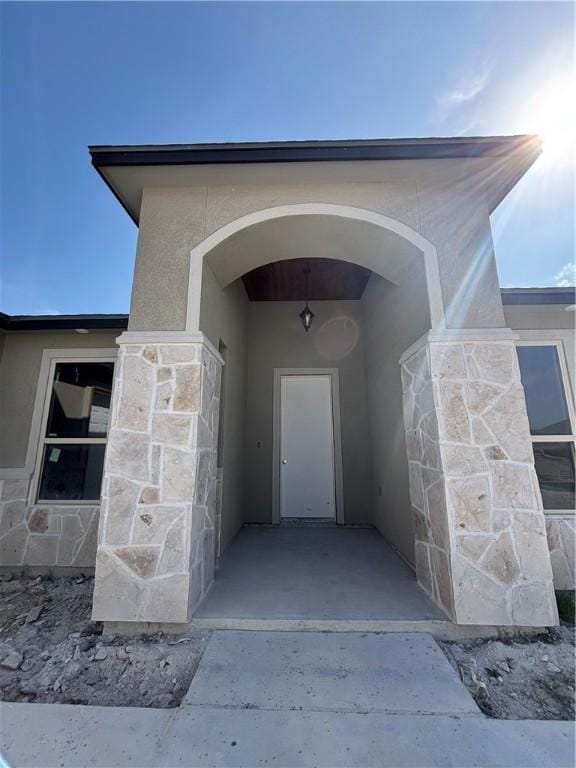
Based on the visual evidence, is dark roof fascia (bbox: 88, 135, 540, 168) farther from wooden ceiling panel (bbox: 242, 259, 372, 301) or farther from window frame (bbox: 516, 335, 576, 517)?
window frame (bbox: 516, 335, 576, 517)

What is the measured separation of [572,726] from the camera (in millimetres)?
1661

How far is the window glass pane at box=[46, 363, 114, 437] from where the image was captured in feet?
14.0

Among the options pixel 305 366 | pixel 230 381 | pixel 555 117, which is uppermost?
pixel 555 117

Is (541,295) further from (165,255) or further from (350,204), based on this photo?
(165,255)

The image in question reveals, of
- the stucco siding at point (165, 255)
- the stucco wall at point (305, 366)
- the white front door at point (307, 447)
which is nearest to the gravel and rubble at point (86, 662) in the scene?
the stucco siding at point (165, 255)

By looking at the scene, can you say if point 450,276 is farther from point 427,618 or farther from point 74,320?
point 74,320

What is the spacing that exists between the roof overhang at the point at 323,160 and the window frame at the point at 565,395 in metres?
1.81

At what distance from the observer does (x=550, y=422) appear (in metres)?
3.62

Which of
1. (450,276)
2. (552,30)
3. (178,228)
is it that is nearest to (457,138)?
(450,276)

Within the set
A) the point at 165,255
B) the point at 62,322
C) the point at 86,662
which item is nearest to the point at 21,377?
the point at 62,322

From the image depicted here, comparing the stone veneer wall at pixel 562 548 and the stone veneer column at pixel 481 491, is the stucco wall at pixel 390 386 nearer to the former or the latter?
the stone veneer column at pixel 481 491

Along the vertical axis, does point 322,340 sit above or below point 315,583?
above

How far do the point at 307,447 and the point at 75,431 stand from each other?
3408 mm

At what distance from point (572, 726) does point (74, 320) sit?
5.51 m
